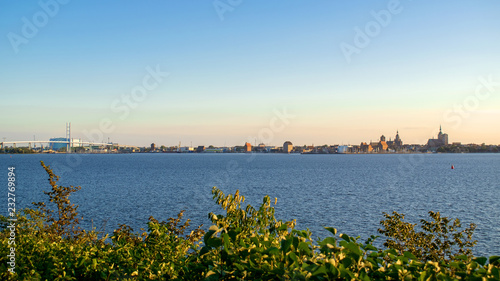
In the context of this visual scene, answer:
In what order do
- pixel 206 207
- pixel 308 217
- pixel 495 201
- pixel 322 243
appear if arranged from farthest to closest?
pixel 495 201 → pixel 206 207 → pixel 308 217 → pixel 322 243

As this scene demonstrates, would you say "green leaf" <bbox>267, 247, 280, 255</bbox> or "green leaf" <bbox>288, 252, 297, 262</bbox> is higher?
"green leaf" <bbox>267, 247, 280, 255</bbox>

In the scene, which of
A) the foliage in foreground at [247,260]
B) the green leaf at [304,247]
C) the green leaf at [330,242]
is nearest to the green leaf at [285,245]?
the foliage in foreground at [247,260]

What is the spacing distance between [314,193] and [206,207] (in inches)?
716

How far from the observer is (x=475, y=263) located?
3297mm

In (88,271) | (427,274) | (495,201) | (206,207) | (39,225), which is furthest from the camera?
(495,201)

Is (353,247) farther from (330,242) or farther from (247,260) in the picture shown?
(247,260)

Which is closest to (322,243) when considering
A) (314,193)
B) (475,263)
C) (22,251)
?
(475,263)

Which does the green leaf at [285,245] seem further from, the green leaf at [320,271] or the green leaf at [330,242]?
the green leaf at [320,271]

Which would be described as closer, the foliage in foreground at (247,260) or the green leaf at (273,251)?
the foliage in foreground at (247,260)

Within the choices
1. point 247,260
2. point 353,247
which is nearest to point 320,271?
point 353,247

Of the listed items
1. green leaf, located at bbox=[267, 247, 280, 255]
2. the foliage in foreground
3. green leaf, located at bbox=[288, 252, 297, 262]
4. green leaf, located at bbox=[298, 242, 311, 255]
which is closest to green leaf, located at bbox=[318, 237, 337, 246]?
the foliage in foreground

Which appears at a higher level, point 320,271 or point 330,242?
point 330,242

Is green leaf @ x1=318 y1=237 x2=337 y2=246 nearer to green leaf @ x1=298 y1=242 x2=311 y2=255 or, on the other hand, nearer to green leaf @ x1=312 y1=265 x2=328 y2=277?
green leaf @ x1=298 y1=242 x2=311 y2=255

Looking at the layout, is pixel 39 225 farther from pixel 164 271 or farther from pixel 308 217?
pixel 308 217
